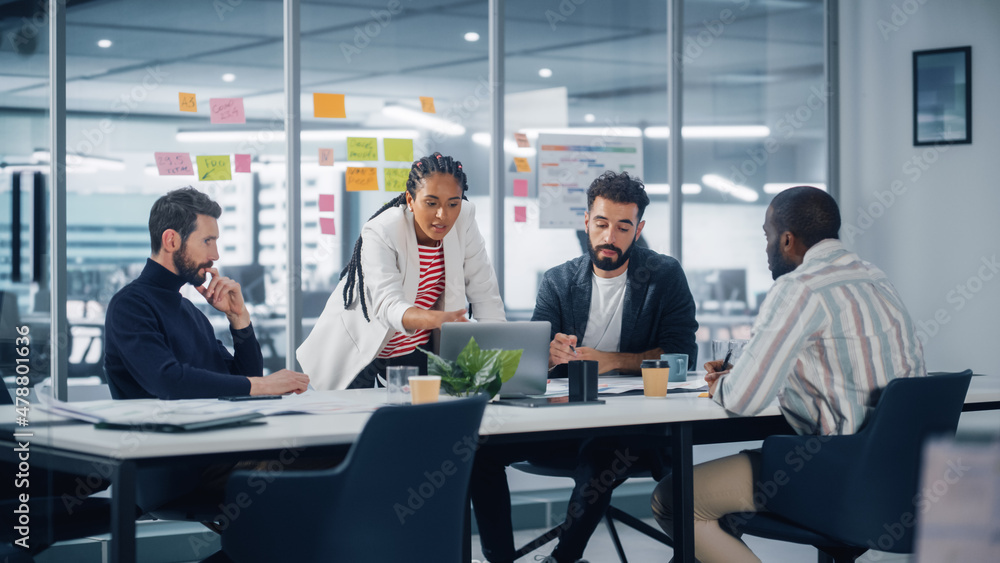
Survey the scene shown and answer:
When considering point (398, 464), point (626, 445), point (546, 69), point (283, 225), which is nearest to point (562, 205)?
point (546, 69)

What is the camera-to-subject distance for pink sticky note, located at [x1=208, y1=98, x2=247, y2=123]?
3.82 m

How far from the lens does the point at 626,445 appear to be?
2.89m

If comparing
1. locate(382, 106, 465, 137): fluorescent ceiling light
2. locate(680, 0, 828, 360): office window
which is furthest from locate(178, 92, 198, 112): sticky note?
locate(680, 0, 828, 360): office window

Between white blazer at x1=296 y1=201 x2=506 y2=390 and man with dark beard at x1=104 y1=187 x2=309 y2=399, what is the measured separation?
0.33 metres

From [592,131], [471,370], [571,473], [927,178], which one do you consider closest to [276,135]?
[592,131]

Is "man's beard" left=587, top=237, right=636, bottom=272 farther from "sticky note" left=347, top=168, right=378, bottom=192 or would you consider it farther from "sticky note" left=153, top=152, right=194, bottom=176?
"sticky note" left=153, top=152, right=194, bottom=176

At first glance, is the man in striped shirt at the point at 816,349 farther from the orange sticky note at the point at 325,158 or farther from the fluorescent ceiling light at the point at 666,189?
the fluorescent ceiling light at the point at 666,189

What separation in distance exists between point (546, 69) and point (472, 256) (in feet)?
5.44

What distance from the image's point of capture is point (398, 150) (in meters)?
4.15

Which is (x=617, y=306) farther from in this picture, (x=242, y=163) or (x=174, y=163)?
(x=174, y=163)

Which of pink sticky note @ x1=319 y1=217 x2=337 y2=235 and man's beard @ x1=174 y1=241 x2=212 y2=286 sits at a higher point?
pink sticky note @ x1=319 y1=217 x2=337 y2=235

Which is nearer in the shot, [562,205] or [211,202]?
[211,202]

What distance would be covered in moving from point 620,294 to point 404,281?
0.79 metres

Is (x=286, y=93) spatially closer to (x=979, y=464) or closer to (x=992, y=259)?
(x=979, y=464)
